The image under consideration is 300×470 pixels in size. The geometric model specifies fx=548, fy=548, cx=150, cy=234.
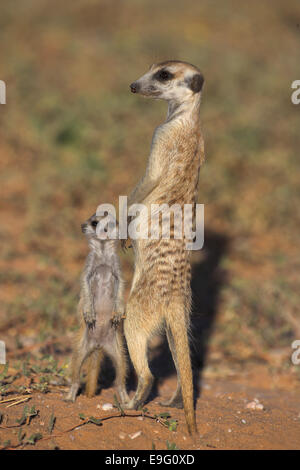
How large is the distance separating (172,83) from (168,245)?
1129 mm

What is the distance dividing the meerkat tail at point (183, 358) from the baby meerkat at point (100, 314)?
0.37 meters

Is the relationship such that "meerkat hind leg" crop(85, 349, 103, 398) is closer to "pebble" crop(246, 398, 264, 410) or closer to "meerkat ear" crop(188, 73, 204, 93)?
"pebble" crop(246, 398, 264, 410)

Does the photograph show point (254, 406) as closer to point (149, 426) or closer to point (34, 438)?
point (149, 426)

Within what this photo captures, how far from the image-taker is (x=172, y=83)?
3775 mm

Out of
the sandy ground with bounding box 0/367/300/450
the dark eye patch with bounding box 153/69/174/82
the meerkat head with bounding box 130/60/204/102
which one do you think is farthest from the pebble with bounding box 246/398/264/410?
the dark eye patch with bounding box 153/69/174/82

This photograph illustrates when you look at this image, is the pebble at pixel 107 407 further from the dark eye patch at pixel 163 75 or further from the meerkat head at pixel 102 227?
the dark eye patch at pixel 163 75

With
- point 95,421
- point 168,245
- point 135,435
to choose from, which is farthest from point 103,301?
point 135,435

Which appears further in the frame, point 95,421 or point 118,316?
point 118,316

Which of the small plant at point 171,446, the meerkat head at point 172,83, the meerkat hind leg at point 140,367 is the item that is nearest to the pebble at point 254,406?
the meerkat hind leg at point 140,367

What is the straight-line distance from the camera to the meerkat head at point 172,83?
12.3 ft

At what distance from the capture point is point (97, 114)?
30.0ft

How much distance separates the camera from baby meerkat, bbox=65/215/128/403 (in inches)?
141
